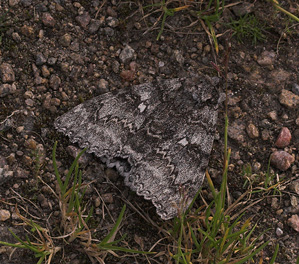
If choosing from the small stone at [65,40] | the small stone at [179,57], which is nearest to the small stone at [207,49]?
the small stone at [179,57]

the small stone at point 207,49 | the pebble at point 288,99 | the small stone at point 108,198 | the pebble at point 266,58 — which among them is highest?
the small stone at point 207,49

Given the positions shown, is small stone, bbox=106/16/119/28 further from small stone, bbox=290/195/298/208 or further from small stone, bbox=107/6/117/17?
small stone, bbox=290/195/298/208

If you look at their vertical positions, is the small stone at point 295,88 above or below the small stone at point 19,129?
below

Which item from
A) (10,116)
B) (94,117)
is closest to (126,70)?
(94,117)

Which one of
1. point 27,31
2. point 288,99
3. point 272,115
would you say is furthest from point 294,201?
point 27,31

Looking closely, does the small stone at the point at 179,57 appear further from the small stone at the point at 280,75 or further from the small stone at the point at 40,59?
the small stone at the point at 40,59

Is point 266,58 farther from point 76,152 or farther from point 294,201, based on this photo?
point 76,152

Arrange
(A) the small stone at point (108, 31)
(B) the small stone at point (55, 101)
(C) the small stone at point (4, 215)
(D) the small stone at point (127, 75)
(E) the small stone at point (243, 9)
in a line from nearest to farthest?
(C) the small stone at point (4, 215), (B) the small stone at point (55, 101), (D) the small stone at point (127, 75), (A) the small stone at point (108, 31), (E) the small stone at point (243, 9)

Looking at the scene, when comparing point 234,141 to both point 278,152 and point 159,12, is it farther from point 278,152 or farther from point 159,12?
point 159,12
